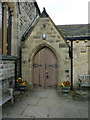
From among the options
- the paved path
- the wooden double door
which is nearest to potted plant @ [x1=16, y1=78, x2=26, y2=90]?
the wooden double door

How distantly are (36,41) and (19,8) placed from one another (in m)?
2.48

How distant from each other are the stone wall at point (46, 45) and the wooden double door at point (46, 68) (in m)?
0.38

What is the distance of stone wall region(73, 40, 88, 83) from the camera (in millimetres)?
7684

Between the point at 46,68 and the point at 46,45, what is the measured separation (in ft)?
4.98

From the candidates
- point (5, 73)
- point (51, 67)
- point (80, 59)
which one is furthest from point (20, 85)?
point (80, 59)

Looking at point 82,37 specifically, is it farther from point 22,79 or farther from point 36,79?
point 22,79

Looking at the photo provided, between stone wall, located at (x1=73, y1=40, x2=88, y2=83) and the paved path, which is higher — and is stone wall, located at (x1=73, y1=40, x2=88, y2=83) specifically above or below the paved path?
above

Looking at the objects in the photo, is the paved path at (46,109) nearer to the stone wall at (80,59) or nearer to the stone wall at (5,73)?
the stone wall at (5,73)

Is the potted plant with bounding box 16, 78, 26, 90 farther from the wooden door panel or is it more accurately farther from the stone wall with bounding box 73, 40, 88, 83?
the stone wall with bounding box 73, 40, 88, 83

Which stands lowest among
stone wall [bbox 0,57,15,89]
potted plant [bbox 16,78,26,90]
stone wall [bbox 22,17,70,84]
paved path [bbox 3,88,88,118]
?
paved path [bbox 3,88,88,118]

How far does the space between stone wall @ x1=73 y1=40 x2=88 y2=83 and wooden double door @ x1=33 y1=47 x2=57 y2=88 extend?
1.37 m

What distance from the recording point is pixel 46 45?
7438mm

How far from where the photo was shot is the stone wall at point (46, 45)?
7285 mm

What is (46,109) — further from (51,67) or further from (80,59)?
(80,59)
